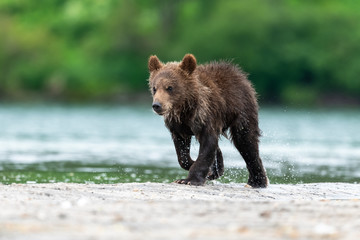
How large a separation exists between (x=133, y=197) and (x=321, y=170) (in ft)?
25.1

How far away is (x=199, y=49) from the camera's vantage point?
68250mm

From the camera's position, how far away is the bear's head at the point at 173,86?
10.3 meters

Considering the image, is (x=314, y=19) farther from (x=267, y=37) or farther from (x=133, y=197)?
(x=133, y=197)

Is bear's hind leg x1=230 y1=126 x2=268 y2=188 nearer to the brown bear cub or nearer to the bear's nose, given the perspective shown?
the brown bear cub

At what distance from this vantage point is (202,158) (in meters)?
10.5

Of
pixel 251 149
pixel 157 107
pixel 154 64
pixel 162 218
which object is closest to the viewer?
pixel 162 218

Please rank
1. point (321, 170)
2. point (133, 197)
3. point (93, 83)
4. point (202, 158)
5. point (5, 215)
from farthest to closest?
point (93, 83) < point (321, 170) < point (202, 158) < point (133, 197) < point (5, 215)

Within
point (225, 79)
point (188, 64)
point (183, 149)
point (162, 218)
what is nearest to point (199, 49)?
point (225, 79)

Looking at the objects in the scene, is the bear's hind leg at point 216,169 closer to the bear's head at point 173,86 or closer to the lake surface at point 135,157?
the lake surface at point 135,157

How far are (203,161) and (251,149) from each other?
3.62ft

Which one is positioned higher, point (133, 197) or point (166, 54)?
point (166, 54)

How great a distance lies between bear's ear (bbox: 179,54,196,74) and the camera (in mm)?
10680

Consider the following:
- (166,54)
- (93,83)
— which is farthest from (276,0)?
(93,83)

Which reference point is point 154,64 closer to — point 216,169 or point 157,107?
point 157,107
